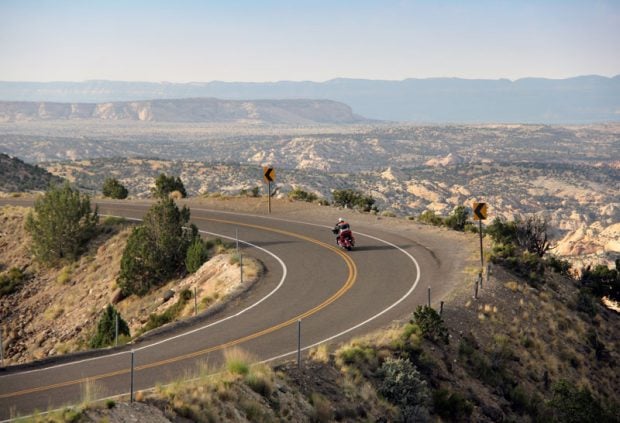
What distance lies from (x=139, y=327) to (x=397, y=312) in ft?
37.0

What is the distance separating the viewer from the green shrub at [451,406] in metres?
19.9

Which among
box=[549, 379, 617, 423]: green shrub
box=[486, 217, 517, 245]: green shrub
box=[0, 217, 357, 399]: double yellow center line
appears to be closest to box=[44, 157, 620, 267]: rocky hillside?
box=[486, 217, 517, 245]: green shrub

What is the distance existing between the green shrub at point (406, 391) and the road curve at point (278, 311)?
3220 millimetres

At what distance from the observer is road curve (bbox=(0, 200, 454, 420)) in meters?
18.4

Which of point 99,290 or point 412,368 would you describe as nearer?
point 412,368

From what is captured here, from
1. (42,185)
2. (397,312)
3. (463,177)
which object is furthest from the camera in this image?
(463,177)

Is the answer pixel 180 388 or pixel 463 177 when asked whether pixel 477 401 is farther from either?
pixel 463 177

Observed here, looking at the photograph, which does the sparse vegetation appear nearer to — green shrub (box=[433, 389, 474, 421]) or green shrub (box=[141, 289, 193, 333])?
green shrub (box=[141, 289, 193, 333])

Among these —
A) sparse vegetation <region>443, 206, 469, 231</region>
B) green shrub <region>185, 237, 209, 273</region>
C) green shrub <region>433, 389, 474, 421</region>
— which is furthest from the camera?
sparse vegetation <region>443, 206, 469, 231</region>

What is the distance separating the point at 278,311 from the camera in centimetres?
2673

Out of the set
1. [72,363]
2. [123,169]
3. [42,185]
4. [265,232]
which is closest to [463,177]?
[123,169]

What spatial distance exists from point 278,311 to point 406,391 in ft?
27.3

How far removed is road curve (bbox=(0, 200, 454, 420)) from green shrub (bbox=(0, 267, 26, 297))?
10.5 meters

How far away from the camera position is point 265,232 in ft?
141
